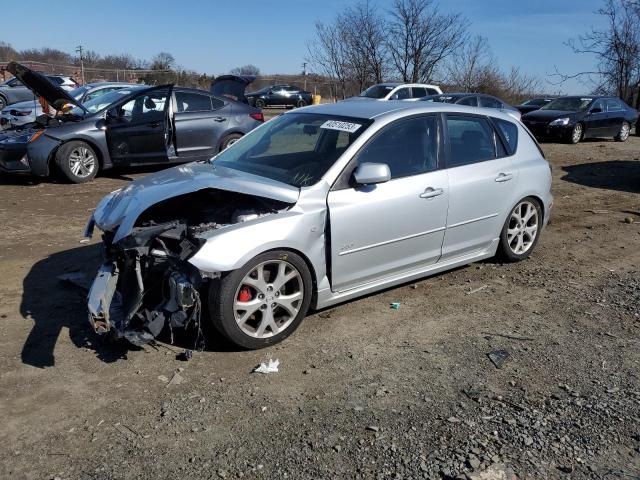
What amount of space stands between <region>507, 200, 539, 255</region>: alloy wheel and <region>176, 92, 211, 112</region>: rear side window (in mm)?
6867

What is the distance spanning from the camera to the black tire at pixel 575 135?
1714 cm

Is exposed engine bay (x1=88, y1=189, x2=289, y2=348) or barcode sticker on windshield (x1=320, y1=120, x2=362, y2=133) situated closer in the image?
exposed engine bay (x1=88, y1=189, x2=289, y2=348)

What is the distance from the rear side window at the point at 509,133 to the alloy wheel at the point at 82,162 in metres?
7.06

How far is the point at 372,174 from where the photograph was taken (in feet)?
13.5

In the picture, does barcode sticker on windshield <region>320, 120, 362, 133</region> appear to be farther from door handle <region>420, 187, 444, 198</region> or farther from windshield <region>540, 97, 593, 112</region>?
windshield <region>540, 97, 593, 112</region>

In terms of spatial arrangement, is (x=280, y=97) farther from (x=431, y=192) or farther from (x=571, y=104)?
(x=431, y=192)

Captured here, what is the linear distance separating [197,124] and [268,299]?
7214mm

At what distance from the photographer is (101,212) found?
14.4 ft

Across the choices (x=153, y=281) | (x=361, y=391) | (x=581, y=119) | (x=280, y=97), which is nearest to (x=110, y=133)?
(x=153, y=281)

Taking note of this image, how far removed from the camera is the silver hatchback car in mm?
3691

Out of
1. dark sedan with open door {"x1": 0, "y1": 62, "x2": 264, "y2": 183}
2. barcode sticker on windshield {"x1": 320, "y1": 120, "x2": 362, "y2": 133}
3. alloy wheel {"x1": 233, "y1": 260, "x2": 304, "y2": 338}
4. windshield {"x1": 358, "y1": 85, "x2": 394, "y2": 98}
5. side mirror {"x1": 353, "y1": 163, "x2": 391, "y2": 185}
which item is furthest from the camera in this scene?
windshield {"x1": 358, "y1": 85, "x2": 394, "y2": 98}

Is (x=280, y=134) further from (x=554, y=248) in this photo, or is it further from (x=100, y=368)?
(x=554, y=248)

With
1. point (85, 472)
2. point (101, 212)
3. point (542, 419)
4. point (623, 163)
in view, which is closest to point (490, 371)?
point (542, 419)

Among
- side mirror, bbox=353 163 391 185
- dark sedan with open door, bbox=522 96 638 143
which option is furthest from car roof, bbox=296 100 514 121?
dark sedan with open door, bbox=522 96 638 143
